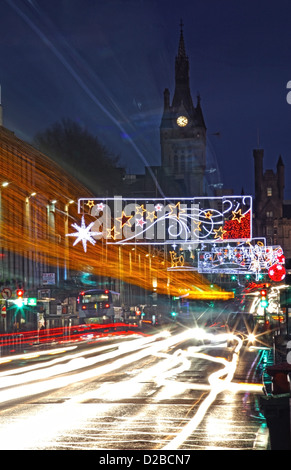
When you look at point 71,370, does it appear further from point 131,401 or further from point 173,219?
point 173,219

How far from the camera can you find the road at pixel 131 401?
1273cm

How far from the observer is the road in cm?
1273

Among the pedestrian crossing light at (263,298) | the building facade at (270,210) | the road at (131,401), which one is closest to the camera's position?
the road at (131,401)

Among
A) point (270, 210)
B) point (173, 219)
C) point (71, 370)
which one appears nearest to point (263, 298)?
point (71, 370)

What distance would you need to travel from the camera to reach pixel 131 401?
716 inches

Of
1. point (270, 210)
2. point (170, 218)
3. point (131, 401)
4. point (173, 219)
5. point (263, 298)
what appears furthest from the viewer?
point (270, 210)

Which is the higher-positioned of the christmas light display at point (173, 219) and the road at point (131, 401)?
the christmas light display at point (173, 219)

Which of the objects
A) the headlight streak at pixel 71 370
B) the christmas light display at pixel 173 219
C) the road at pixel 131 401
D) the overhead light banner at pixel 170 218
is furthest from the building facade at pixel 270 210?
the road at pixel 131 401

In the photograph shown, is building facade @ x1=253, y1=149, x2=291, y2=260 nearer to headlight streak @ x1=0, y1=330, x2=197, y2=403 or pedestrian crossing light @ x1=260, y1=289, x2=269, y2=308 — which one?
pedestrian crossing light @ x1=260, y1=289, x2=269, y2=308

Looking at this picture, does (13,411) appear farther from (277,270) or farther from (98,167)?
(98,167)

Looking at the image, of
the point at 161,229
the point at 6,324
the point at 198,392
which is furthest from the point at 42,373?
the point at 161,229

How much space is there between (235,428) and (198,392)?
19.6ft

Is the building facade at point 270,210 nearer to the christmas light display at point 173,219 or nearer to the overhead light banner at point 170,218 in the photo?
the christmas light display at point 173,219

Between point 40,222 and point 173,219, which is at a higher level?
point 40,222
